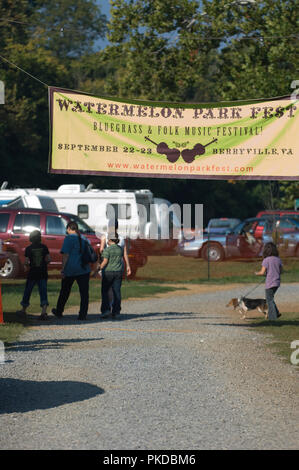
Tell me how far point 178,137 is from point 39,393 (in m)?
5.49

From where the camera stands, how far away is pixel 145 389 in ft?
31.1

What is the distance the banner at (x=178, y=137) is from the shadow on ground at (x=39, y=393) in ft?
14.3

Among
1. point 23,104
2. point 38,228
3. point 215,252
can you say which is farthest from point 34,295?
point 23,104

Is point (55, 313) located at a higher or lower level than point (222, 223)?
lower

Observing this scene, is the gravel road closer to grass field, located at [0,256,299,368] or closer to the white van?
grass field, located at [0,256,299,368]

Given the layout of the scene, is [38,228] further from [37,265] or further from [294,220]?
[294,220]

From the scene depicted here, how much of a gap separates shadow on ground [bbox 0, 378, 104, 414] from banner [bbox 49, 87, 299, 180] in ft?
14.3

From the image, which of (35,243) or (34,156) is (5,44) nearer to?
(34,156)

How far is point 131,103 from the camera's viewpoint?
44.3ft

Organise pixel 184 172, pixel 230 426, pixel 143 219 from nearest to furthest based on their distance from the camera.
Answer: pixel 230 426 < pixel 184 172 < pixel 143 219

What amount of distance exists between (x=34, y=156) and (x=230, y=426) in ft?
169

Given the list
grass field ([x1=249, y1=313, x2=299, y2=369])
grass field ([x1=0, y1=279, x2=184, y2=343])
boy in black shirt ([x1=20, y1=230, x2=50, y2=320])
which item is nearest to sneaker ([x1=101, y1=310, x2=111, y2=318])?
boy in black shirt ([x1=20, y1=230, x2=50, y2=320])

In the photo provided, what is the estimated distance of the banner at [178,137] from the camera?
1332 cm
